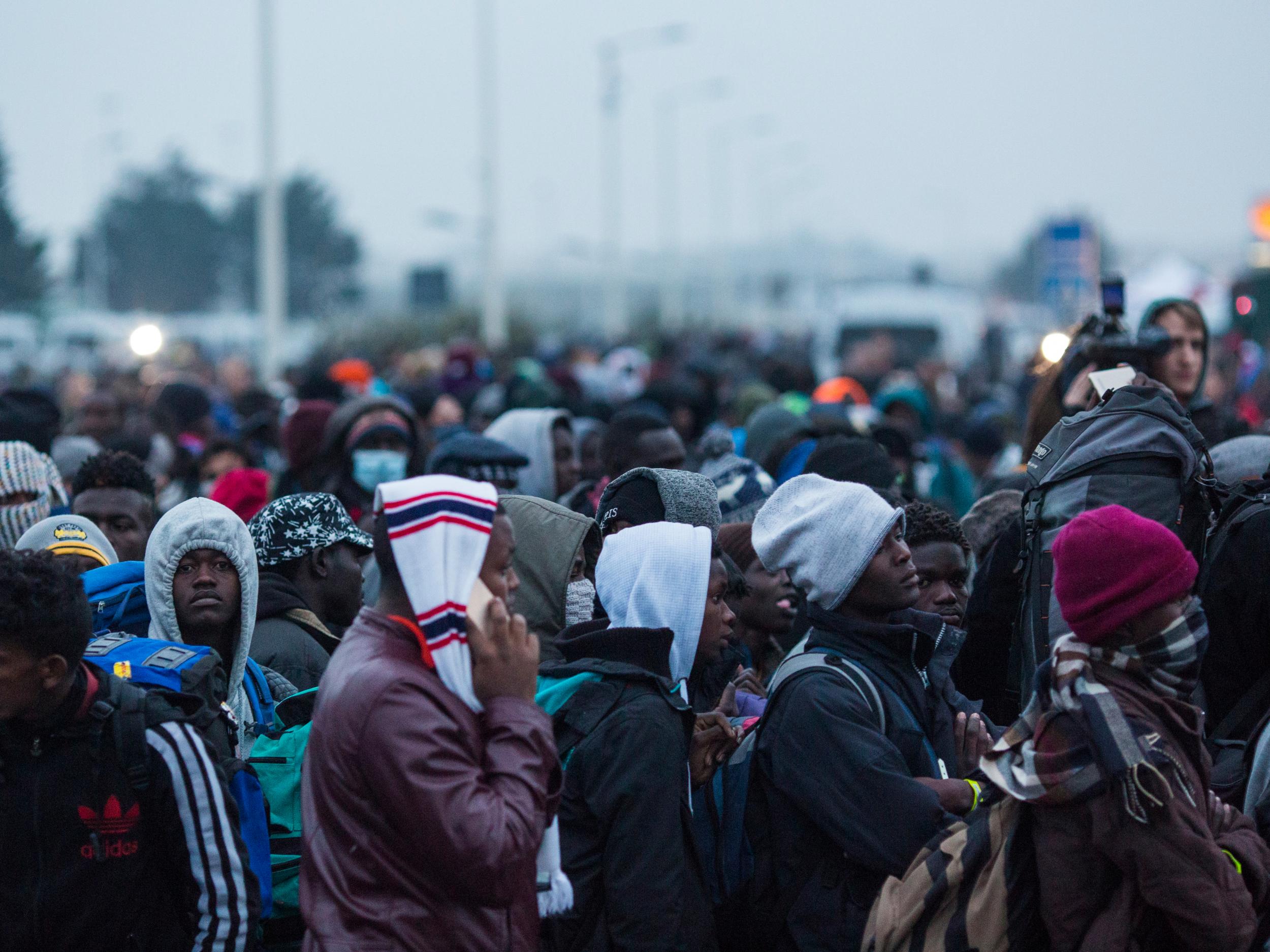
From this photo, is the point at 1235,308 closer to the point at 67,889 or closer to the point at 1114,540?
the point at 1114,540

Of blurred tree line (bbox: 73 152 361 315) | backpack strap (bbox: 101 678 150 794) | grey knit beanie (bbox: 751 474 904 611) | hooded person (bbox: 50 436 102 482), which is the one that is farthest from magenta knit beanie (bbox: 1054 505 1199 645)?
blurred tree line (bbox: 73 152 361 315)

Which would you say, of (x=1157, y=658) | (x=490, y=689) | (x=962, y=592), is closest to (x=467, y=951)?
(x=490, y=689)

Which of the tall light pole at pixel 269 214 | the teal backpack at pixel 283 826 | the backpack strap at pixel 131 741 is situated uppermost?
the tall light pole at pixel 269 214

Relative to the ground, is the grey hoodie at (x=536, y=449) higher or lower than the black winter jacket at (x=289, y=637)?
higher

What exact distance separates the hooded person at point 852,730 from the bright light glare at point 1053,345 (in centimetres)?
297

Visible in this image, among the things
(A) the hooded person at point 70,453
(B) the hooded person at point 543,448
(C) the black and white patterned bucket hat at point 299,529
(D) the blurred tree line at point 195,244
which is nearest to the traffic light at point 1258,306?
(B) the hooded person at point 543,448

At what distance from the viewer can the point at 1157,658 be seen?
3006 mm

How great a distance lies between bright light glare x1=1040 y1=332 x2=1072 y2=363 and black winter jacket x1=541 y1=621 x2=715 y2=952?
3541mm

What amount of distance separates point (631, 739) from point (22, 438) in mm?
4880

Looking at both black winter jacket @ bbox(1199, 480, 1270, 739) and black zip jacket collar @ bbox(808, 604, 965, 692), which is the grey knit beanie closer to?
black zip jacket collar @ bbox(808, 604, 965, 692)

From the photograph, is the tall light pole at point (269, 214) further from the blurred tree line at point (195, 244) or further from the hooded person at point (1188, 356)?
the blurred tree line at point (195, 244)

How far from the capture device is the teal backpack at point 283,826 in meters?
3.53

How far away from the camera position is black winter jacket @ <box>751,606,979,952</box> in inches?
128

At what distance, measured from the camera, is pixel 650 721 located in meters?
3.33
